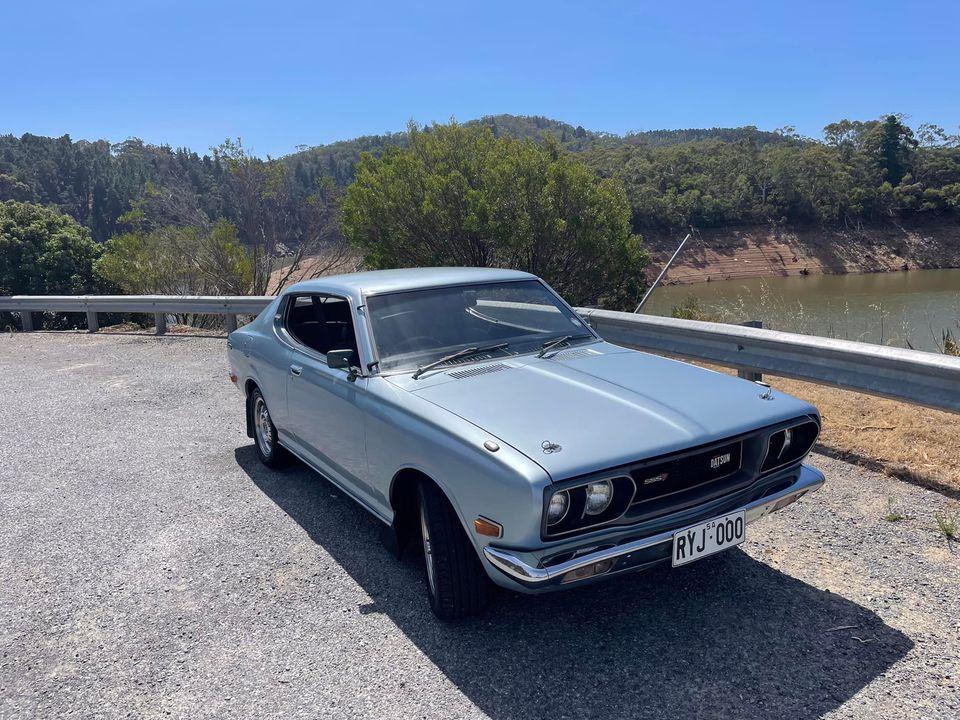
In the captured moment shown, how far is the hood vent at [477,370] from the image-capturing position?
149 inches

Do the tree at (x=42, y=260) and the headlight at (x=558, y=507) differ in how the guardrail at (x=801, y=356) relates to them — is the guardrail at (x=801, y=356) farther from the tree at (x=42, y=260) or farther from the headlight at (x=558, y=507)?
the tree at (x=42, y=260)

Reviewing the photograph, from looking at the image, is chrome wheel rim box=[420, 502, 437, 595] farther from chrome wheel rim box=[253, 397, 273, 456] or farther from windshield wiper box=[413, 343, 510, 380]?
chrome wheel rim box=[253, 397, 273, 456]

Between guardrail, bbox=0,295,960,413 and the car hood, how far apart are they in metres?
1.70

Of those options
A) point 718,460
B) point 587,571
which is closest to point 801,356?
point 718,460

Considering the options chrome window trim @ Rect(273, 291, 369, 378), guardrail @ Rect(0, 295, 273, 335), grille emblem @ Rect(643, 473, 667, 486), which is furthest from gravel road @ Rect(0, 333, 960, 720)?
guardrail @ Rect(0, 295, 273, 335)

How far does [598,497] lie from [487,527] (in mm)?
460

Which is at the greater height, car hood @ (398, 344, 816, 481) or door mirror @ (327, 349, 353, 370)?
door mirror @ (327, 349, 353, 370)

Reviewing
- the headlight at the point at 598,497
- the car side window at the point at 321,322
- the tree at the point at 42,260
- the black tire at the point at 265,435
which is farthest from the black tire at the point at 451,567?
the tree at the point at 42,260

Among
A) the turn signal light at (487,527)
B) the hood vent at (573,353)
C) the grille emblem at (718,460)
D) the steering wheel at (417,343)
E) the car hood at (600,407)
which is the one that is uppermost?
the steering wheel at (417,343)

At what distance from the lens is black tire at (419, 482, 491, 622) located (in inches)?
124

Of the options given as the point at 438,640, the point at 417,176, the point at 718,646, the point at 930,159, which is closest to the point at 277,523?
the point at 438,640

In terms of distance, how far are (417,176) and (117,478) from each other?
1479cm

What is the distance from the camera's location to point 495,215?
59.7ft

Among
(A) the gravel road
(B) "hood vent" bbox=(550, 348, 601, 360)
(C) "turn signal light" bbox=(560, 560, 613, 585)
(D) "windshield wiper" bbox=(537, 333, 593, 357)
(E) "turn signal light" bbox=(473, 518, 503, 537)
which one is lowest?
(A) the gravel road
